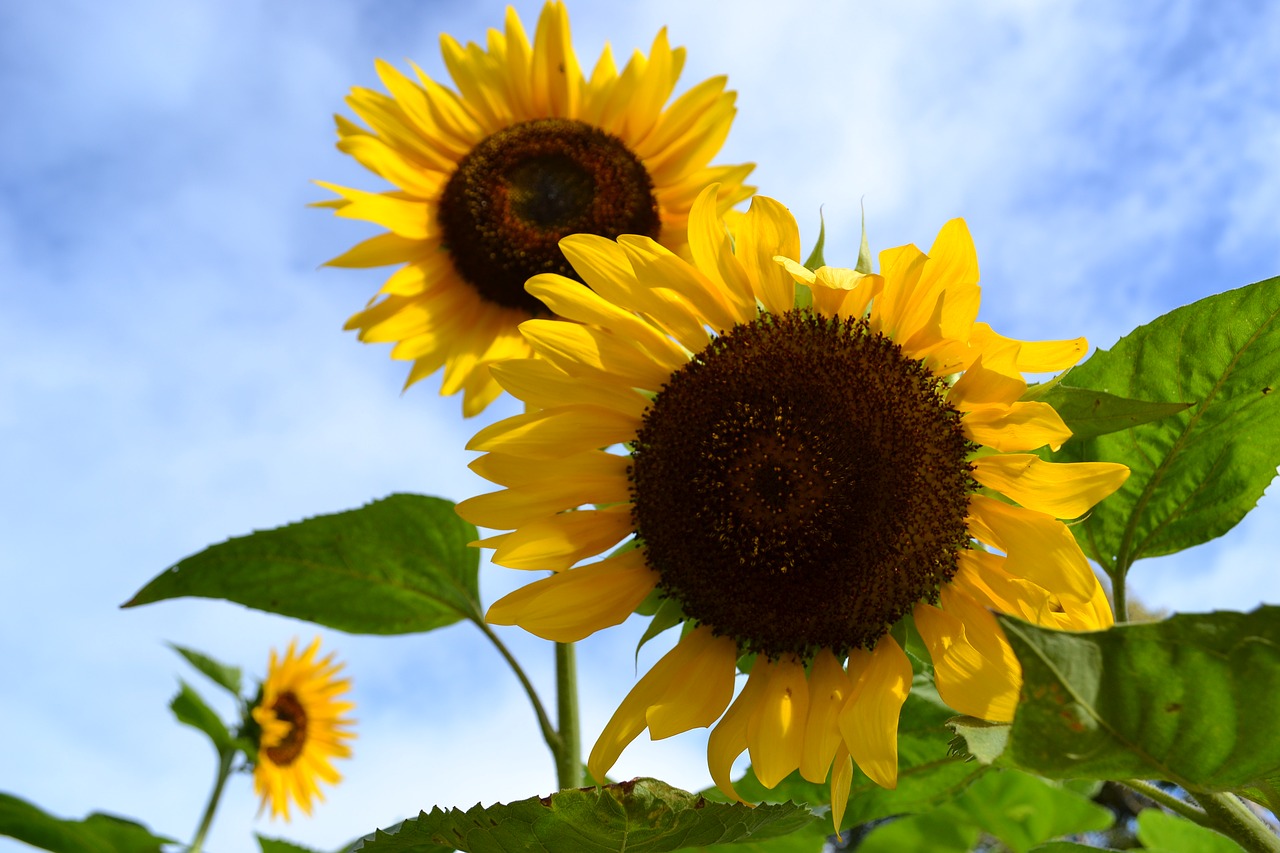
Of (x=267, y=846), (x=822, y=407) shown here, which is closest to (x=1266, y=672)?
(x=822, y=407)

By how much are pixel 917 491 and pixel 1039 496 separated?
0.50 ft

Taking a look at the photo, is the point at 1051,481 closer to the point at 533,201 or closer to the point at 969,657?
the point at 969,657

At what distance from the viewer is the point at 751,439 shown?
1.48 meters

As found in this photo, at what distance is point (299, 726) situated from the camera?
5.19m

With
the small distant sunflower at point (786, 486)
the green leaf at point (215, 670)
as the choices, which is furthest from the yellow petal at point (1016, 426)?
the green leaf at point (215, 670)

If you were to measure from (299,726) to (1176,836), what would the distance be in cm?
435

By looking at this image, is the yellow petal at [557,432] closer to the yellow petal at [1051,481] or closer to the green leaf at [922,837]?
the yellow petal at [1051,481]

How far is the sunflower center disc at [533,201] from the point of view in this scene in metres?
2.64

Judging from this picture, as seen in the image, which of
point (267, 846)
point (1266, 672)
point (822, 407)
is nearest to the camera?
point (1266, 672)

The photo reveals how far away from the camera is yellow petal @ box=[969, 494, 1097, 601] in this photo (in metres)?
1.35

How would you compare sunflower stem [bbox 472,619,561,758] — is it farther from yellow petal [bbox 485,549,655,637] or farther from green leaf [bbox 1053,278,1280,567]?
green leaf [bbox 1053,278,1280,567]

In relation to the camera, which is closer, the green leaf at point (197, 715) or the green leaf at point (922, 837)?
the green leaf at point (922, 837)

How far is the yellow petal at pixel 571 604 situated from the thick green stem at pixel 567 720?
0.37 meters

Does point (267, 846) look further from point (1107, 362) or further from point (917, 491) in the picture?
point (1107, 362)
